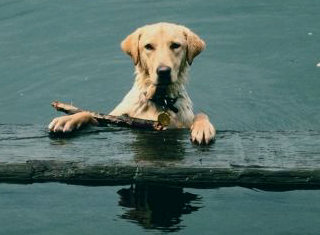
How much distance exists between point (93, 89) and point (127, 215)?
206 inches

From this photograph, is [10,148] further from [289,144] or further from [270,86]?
[270,86]

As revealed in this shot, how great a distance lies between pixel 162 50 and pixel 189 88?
4007 millimetres

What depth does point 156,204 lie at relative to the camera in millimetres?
6609

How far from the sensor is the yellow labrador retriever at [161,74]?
7.41 meters

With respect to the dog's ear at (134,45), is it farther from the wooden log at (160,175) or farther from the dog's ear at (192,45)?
the wooden log at (160,175)

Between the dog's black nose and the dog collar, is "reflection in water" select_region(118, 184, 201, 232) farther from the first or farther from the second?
the dog collar

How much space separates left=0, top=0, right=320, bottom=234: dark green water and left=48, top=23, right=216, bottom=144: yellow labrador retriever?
100cm

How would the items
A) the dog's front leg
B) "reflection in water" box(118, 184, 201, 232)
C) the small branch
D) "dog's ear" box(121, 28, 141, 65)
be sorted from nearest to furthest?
"reflection in water" box(118, 184, 201, 232) < the dog's front leg < the small branch < "dog's ear" box(121, 28, 141, 65)

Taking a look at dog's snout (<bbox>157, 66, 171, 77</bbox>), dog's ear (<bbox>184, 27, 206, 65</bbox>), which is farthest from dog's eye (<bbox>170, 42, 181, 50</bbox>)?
dog's snout (<bbox>157, 66, 171, 77</bbox>)

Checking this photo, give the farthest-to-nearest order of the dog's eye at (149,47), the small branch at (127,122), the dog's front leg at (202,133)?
the dog's eye at (149,47), the small branch at (127,122), the dog's front leg at (202,133)

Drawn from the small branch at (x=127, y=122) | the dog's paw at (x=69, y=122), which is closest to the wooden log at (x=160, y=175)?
the dog's paw at (x=69, y=122)

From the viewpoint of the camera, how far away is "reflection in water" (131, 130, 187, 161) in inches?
257

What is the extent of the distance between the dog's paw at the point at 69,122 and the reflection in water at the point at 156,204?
28.3 inches

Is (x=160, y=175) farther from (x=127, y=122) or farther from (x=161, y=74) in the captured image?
(x=161, y=74)
